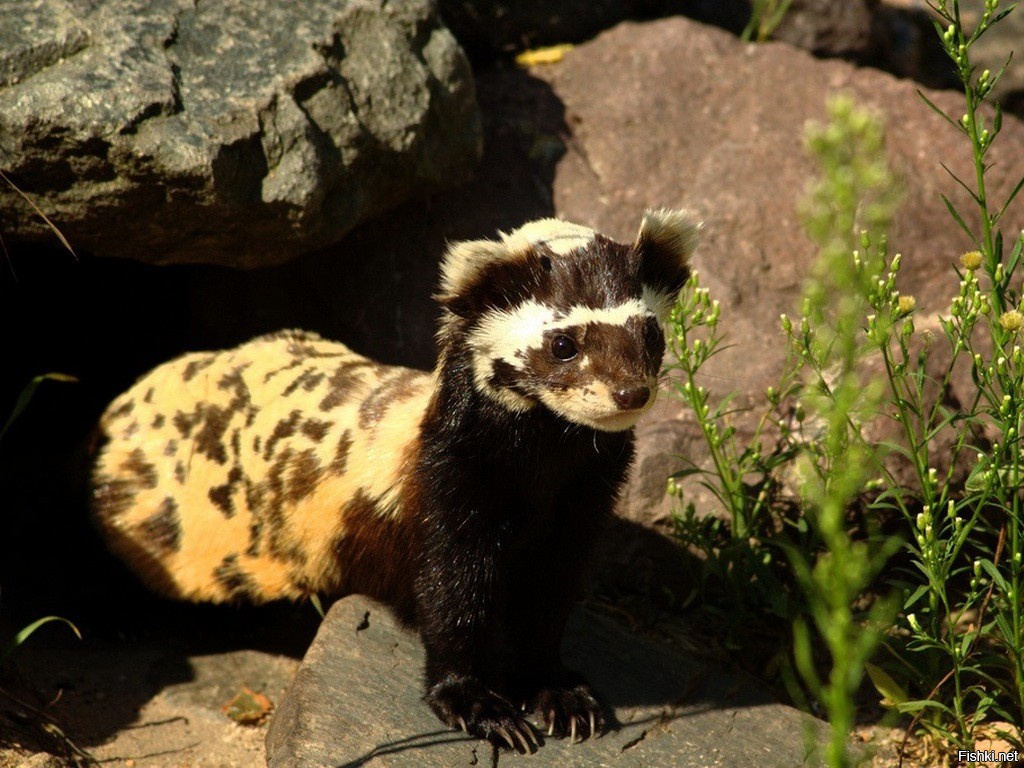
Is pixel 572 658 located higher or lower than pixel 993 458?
lower

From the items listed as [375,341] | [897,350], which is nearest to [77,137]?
[375,341]

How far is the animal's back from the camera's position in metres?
4.70

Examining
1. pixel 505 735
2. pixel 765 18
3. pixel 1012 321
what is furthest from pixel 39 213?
pixel 765 18

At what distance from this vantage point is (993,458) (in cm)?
386

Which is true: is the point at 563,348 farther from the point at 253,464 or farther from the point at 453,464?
the point at 253,464

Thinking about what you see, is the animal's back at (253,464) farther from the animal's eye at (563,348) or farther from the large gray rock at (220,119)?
the animal's eye at (563,348)

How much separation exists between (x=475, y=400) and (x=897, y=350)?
269 centimetres

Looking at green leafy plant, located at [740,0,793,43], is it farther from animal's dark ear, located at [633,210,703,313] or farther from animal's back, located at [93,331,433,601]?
animal's back, located at [93,331,433,601]

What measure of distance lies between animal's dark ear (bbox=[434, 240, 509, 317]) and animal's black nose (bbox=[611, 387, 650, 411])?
2.16ft

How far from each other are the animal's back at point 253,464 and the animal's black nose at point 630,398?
1116 millimetres

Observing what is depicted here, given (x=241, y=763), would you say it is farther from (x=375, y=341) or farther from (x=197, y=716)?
(x=375, y=341)

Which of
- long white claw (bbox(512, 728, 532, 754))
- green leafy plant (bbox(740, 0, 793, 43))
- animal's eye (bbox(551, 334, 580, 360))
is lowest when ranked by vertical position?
long white claw (bbox(512, 728, 532, 754))

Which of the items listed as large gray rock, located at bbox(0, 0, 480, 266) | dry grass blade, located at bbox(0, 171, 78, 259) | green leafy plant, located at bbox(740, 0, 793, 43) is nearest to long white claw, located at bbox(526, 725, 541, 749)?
large gray rock, located at bbox(0, 0, 480, 266)

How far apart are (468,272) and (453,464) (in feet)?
2.27
